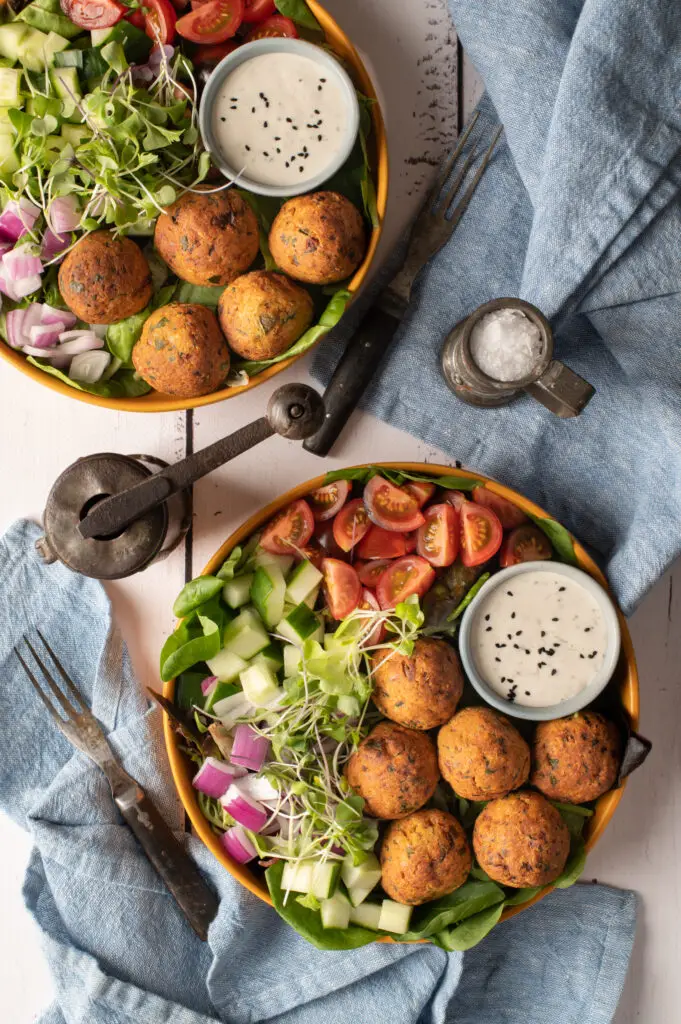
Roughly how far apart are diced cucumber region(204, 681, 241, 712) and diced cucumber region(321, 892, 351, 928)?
426 mm

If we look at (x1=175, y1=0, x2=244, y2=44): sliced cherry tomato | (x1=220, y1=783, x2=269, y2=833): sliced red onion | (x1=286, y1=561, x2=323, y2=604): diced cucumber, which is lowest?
(x1=220, y1=783, x2=269, y2=833): sliced red onion

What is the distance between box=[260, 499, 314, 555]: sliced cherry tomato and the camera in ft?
6.43

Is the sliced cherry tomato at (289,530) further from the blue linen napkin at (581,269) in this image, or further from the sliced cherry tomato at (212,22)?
the sliced cherry tomato at (212,22)

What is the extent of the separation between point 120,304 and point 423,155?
0.73 m

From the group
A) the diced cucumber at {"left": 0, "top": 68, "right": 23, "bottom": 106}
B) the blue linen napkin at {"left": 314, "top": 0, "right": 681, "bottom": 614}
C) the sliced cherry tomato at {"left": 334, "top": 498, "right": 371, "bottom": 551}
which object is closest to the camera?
the blue linen napkin at {"left": 314, "top": 0, "right": 681, "bottom": 614}

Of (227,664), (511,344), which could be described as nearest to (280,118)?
(511,344)

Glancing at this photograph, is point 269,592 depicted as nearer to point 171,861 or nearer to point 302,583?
point 302,583

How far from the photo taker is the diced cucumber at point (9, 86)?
1.87 meters

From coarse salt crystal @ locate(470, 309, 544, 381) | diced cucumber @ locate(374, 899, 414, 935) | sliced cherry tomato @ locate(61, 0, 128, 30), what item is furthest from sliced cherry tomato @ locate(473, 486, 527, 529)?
sliced cherry tomato @ locate(61, 0, 128, 30)

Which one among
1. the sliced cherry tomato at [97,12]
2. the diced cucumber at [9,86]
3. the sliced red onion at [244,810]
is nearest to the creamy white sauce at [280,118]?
the sliced cherry tomato at [97,12]

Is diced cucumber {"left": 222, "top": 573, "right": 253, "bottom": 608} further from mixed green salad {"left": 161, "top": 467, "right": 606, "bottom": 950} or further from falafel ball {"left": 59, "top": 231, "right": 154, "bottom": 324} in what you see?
falafel ball {"left": 59, "top": 231, "right": 154, "bottom": 324}

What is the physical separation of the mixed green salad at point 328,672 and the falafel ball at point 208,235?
0.46 m

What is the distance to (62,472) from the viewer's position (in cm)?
207

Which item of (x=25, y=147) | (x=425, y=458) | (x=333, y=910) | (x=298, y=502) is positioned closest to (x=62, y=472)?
(x=298, y=502)
